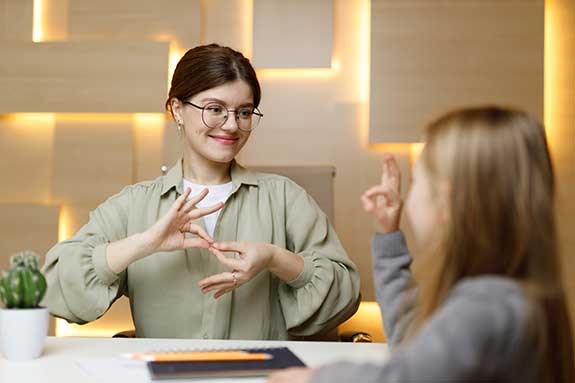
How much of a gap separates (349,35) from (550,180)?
2.22 meters

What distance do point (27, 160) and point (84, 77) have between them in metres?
0.45

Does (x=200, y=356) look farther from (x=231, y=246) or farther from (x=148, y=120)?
(x=148, y=120)

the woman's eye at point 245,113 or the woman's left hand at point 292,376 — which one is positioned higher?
the woman's eye at point 245,113

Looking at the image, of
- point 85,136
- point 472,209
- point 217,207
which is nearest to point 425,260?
point 472,209

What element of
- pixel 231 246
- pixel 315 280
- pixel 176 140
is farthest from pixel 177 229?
pixel 176 140

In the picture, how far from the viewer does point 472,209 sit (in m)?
0.80

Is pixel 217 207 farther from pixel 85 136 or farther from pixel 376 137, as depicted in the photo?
pixel 85 136

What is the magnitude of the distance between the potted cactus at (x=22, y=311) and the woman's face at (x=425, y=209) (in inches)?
27.8

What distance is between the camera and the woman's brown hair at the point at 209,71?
184 cm

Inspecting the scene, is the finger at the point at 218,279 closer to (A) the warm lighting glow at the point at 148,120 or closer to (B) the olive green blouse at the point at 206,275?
(B) the olive green blouse at the point at 206,275

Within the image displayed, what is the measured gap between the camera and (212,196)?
75.6 inches

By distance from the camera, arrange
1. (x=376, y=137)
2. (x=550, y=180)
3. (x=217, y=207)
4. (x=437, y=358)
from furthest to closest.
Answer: (x=376, y=137) < (x=217, y=207) < (x=550, y=180) < (x=437, y=358)

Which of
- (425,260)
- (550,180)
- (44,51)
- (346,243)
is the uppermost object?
(44,51)

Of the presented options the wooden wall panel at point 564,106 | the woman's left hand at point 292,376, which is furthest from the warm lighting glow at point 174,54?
the woman's left hand at point 292,376
